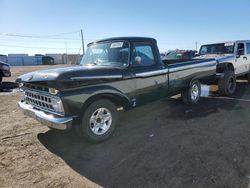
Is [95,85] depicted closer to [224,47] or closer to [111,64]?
[111,64]

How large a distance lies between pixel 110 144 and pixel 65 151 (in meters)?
0.84

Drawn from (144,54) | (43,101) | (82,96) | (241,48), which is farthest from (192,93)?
(43,101)

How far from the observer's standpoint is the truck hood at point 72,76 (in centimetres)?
370

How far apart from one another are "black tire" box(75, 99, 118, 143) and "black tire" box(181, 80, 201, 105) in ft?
10.2

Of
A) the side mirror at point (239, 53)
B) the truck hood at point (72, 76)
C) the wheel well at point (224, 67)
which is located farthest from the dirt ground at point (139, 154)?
the side mirror at point (239, 53)

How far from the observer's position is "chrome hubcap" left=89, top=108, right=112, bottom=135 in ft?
14.0

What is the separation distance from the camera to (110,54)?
497 centimetres

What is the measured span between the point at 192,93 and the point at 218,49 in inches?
147

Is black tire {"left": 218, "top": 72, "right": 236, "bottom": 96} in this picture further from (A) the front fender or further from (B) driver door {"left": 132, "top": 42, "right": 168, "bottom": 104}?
(A) the front fender

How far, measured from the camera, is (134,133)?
4.91m

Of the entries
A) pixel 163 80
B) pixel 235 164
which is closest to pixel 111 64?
pixel 163 80

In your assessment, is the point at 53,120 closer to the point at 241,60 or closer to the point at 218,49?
the point at 218,49

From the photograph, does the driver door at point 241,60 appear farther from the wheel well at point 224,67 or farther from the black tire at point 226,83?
the black tire at point 226,83

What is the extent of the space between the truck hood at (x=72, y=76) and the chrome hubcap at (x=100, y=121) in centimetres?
62
